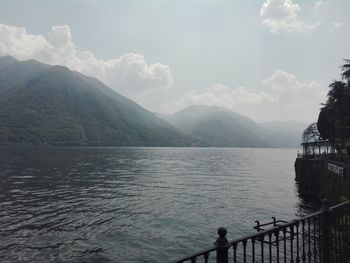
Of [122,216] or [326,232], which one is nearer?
[326,232]

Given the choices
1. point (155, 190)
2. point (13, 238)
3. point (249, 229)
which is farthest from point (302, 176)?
point (13, 238)

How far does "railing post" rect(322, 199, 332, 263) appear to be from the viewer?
7.54 meters

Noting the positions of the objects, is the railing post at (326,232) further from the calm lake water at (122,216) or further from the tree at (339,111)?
the tree at (339,111)

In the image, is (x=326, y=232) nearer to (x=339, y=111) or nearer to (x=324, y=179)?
(x=324, y=179)

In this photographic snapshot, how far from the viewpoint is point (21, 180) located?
5450 centimetres

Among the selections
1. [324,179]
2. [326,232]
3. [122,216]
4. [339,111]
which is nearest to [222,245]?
[326,232]

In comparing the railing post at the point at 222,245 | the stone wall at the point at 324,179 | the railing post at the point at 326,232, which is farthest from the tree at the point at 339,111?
the railing post at the point at 222,245

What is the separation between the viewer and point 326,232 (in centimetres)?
764

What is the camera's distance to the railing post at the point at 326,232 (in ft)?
24.7

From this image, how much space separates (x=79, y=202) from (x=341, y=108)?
43.3 meters

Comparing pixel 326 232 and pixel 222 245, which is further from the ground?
pixel 222 245

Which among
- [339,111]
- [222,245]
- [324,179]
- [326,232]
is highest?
[339,111]

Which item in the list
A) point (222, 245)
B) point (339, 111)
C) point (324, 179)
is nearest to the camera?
point (222, 245)

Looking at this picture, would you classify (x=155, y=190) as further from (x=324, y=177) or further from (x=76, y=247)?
(x=76, y=247)
